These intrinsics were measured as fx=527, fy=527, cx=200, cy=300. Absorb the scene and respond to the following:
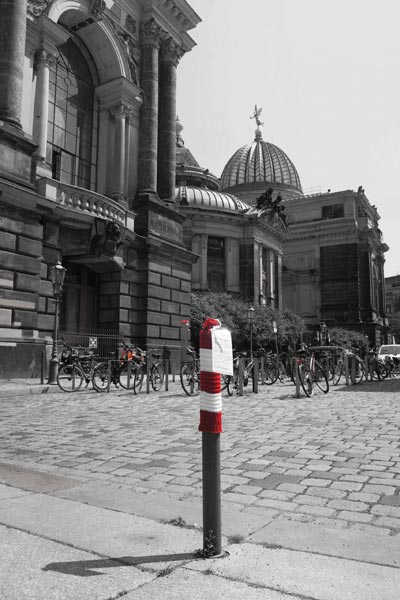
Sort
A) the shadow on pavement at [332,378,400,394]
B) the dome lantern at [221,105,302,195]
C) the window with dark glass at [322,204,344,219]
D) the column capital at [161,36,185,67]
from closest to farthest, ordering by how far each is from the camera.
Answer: the shadow on pavement at [332,378,400,394] → the column capital at [161,36,185,67] → the window with dark glass at [322,204,344,219] → the dome lantern at [221,105,302,195]

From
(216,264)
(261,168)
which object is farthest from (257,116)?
(216,264)

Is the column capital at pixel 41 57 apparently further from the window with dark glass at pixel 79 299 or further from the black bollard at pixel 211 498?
the black bollard at pixel 211 498

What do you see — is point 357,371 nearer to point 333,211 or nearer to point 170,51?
point 170,51

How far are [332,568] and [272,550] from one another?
→ 1.23 ft

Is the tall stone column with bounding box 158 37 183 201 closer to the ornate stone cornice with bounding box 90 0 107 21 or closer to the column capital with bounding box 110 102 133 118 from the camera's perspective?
the column capital with bounding box 110 102 133 118

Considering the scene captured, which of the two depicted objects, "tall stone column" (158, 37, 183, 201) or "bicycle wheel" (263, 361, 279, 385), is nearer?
"bicycle wheel" (263, 361, 279, 385)

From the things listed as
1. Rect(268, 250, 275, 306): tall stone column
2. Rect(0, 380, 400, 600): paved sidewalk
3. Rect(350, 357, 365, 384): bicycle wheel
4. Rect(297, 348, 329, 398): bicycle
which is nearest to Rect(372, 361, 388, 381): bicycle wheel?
Rect(350, 357, 365, 384): bicycle wheel

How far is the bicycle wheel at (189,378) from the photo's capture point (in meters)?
14.4

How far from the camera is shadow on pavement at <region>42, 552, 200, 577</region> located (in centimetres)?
267

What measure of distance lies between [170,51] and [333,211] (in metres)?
44.6

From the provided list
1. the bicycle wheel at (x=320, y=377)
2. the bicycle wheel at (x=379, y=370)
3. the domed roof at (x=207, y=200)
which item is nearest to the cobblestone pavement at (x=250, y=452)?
the bicycle wheel at (x=320, y=377)

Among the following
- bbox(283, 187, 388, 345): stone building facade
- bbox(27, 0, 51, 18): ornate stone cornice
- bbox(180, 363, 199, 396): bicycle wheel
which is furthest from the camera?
bbox(283, 187, 388, 345): stone building facade

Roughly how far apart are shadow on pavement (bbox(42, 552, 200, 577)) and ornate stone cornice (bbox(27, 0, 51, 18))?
2056 cm

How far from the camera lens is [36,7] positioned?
1908 cm
